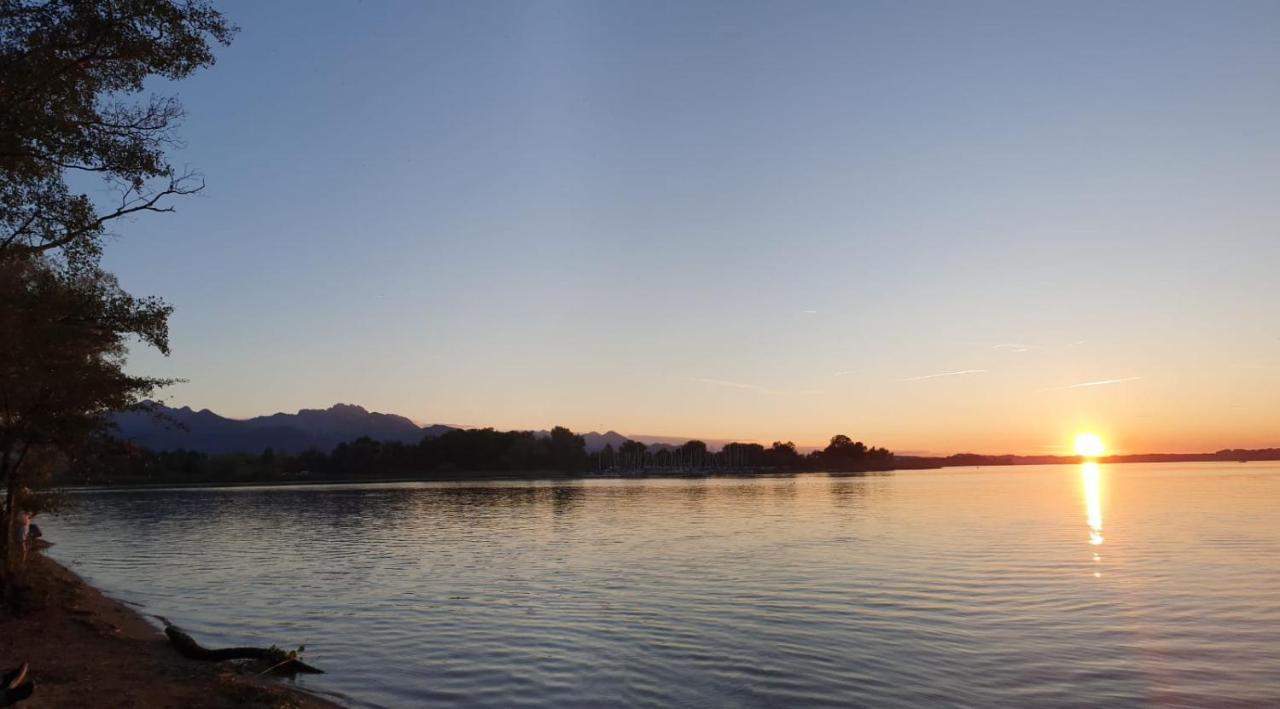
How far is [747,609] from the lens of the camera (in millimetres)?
30234

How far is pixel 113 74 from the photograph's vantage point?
16375 mm

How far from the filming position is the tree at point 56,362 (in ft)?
62.2

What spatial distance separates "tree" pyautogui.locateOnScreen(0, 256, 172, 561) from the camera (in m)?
19.0

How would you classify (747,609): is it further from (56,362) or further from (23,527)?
(23,527)

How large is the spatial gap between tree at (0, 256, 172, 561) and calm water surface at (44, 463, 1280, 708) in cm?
780

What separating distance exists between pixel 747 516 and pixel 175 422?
6024 cm

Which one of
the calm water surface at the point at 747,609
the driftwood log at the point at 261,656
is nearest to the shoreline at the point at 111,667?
the driftwood log at the point at 261,656

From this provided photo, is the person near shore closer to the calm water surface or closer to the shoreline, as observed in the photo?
the shoreline

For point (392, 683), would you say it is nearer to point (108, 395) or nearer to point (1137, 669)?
point (108, 395)

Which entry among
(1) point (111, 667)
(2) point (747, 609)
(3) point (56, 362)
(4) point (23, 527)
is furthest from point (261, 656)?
(4) point (23, 527)

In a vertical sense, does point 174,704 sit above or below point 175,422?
below

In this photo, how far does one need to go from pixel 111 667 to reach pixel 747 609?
2004cm

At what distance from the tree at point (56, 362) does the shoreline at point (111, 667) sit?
399 cm

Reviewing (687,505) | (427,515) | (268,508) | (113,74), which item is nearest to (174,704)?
(113,74)
